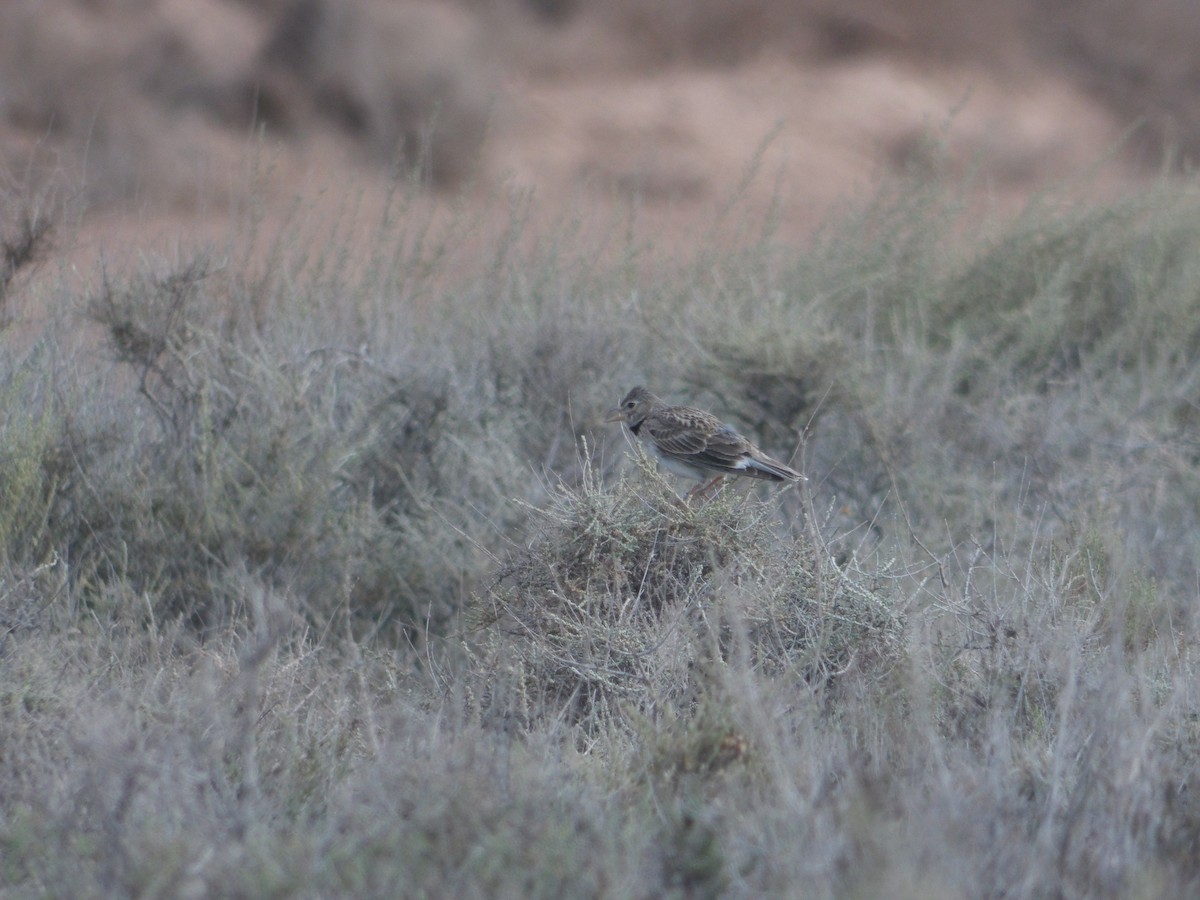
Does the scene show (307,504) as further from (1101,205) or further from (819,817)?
(1101,205)

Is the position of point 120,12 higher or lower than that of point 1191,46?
lower

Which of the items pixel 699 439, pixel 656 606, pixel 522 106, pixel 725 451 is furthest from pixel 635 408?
pixel 522 106

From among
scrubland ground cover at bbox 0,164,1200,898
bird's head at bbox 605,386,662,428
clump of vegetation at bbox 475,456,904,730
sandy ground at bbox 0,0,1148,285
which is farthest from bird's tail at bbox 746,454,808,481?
sandy ground at bbox 0,0,1148,285

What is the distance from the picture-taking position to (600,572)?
5.02 metres

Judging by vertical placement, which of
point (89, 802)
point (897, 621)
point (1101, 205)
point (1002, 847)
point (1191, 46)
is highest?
point (1191, 46)

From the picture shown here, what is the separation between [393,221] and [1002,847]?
6.30 m

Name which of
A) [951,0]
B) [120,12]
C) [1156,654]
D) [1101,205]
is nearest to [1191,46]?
[951,0]

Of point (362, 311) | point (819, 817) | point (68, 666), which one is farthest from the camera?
point (362, 311)

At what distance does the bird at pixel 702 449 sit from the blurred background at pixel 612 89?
971 cm

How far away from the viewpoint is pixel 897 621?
4883 millimetres

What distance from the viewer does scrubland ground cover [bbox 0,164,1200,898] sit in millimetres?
3203

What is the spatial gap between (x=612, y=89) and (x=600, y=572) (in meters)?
18.7

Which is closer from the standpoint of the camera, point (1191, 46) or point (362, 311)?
point (362, 311)

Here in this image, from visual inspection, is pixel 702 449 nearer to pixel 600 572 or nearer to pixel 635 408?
pixel 635 408
